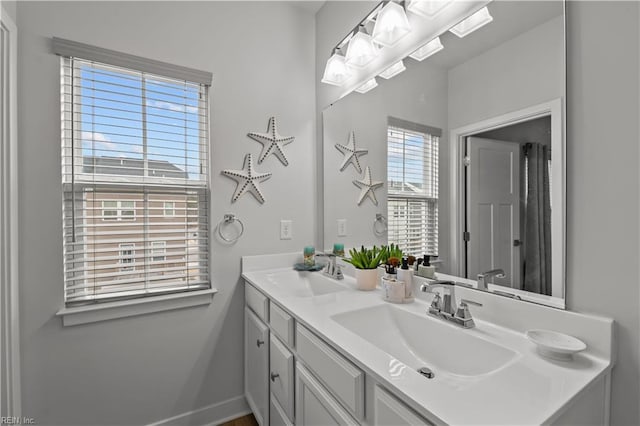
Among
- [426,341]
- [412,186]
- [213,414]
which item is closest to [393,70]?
[412,186]

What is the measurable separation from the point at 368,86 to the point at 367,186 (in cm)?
56

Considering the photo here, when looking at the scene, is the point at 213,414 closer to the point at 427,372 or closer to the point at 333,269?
the point at 333,269

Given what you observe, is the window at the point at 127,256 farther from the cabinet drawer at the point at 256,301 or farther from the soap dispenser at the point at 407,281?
the soap dispenser at the point at 407,281

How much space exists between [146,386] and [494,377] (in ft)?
5.63

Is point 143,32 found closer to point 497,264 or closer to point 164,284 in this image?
point 164,284

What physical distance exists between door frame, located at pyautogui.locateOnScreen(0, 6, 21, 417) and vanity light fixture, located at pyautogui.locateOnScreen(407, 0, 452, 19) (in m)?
1.69

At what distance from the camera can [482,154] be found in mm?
1132

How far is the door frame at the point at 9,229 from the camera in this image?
1243mm

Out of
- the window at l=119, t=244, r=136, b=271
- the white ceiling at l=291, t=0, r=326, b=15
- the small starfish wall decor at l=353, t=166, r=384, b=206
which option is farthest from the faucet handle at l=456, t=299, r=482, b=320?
the white ceiling at l=291, t=0, r=326, b=15

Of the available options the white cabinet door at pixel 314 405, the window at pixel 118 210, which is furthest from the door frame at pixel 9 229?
the white cabinet door at pixel 314 405

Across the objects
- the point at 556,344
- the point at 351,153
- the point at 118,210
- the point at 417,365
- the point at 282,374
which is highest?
the point at 351,153

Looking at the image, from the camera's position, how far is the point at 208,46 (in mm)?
1764

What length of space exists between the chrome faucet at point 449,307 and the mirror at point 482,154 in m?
0.13

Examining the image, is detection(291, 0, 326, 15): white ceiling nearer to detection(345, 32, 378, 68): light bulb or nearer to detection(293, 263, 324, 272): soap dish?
detection(345, 32, 378, 68): light bulb
